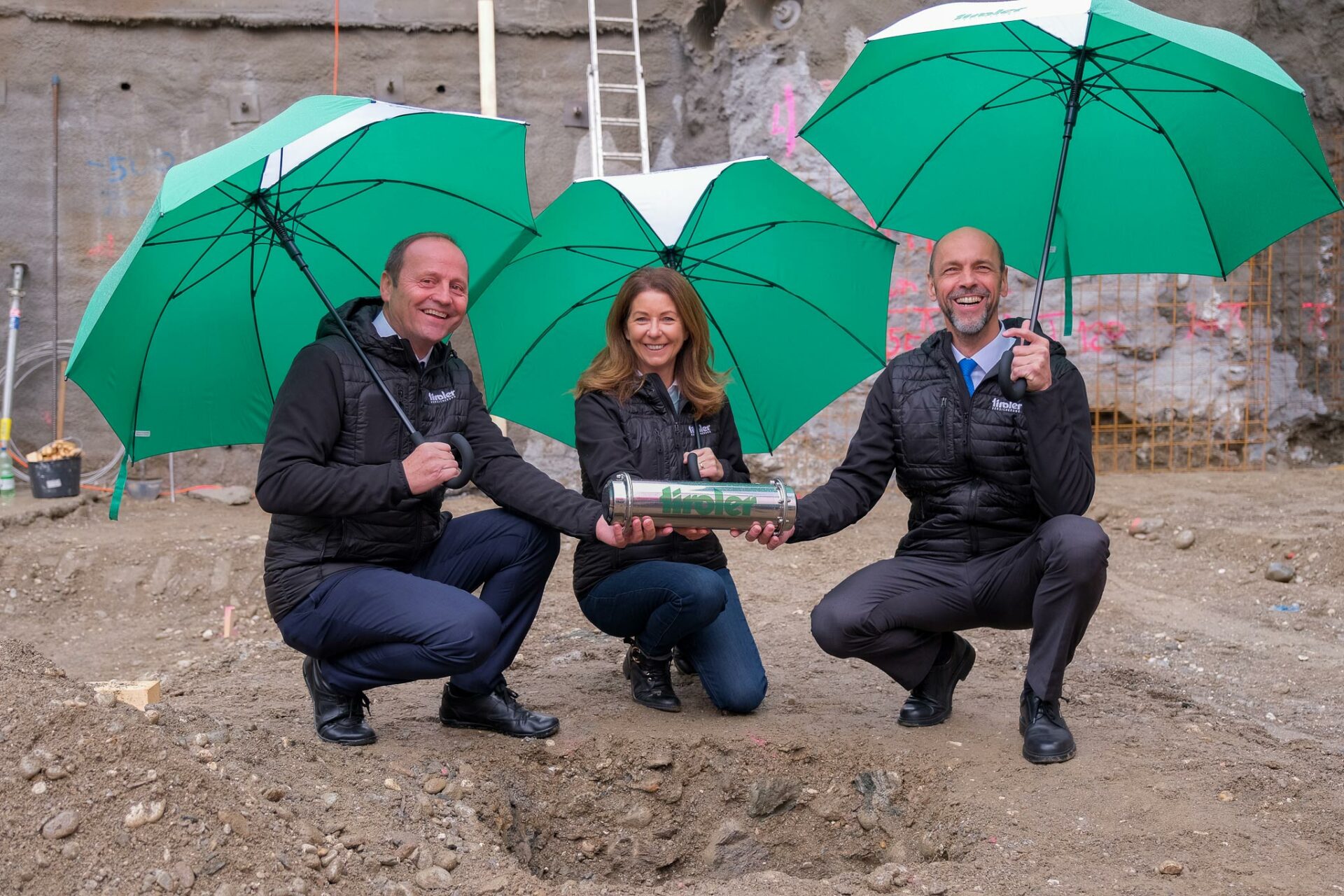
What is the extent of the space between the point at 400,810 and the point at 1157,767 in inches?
A: 83.2

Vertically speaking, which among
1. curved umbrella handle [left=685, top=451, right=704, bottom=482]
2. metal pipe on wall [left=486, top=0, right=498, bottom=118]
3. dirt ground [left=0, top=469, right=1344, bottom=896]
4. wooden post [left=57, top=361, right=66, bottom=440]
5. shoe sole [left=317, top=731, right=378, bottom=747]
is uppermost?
metal pipe on wall [left=486, top=0, right=498, bottom=118]

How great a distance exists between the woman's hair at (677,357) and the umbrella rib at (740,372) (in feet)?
1.11

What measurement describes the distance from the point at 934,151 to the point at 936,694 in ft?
5.89

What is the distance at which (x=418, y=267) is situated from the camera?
3447mm

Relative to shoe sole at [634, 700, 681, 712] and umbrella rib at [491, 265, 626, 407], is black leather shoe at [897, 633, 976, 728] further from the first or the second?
umbrella rib at [491, 265, 626, 407]

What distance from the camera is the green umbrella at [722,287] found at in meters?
4.05

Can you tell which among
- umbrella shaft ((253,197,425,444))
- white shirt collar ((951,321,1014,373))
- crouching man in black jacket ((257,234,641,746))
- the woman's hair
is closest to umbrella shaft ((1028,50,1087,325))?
white shirt collar ((951,321,1014,373))

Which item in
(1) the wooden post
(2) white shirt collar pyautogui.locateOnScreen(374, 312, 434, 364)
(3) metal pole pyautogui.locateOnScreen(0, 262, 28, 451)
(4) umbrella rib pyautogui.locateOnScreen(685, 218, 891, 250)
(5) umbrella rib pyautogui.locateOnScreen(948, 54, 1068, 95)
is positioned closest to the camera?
(2) white shirt collar pyautogui.locateOnScreen(374, 312, 434, 364)

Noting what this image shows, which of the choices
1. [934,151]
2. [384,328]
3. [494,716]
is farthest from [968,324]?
[494,716]

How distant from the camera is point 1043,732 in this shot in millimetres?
3473

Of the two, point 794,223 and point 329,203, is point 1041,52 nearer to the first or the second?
point 794,223

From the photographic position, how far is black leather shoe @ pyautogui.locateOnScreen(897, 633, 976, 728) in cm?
380

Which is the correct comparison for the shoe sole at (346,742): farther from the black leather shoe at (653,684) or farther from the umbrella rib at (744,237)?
the umbrella rib at (744,237)

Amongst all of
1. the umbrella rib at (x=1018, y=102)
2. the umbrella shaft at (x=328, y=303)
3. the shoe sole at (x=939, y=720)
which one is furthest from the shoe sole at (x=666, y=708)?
the umbrella rib at (x=1018, y=102)
